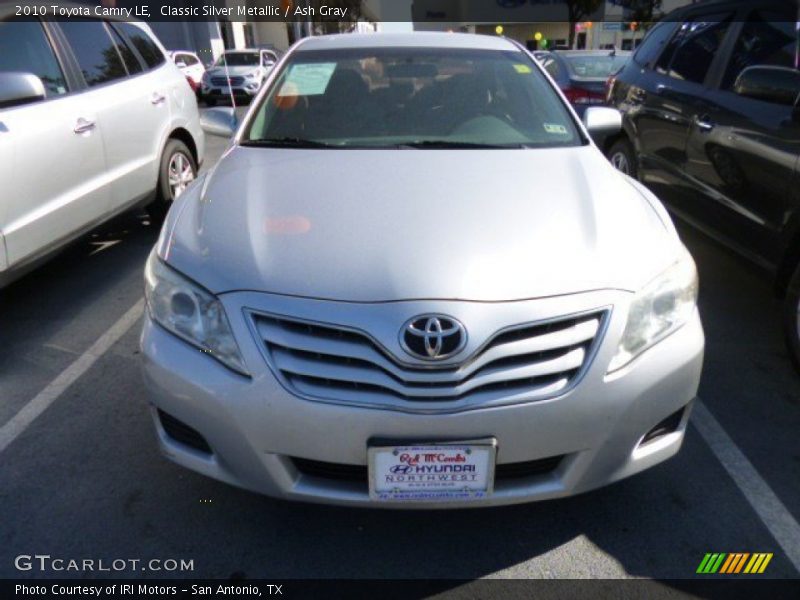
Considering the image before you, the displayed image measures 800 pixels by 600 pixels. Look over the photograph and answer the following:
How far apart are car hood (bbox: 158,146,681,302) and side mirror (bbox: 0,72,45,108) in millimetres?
→ 1388

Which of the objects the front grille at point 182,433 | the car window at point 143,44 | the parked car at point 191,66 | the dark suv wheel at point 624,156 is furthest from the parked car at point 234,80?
the front grille at point 182,433

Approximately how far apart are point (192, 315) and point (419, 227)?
75 cm

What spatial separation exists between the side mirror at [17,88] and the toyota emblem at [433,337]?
2.76m

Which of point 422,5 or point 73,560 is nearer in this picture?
point 73,560

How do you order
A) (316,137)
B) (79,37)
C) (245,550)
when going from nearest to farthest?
(245,550) < (316,137) < (79,37)

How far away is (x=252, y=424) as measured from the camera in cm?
189

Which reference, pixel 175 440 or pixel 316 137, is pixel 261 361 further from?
pixel 316 137

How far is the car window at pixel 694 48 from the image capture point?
4250mm

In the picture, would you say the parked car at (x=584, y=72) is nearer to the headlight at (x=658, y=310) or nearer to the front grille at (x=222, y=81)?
the headlight at (x=658, y=310)

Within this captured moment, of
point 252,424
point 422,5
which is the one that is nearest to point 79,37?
point 252,424

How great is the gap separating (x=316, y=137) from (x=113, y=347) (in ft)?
5.27

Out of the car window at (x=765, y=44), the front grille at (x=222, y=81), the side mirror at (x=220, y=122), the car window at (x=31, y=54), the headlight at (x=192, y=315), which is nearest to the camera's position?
the headlight at (x=192, y=315)

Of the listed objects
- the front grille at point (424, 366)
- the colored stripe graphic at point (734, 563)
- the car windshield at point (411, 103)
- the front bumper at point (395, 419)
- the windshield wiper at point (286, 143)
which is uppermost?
the car windshield at point (411, 103)

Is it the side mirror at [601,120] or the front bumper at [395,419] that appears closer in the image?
the front bumper at [395,419]
